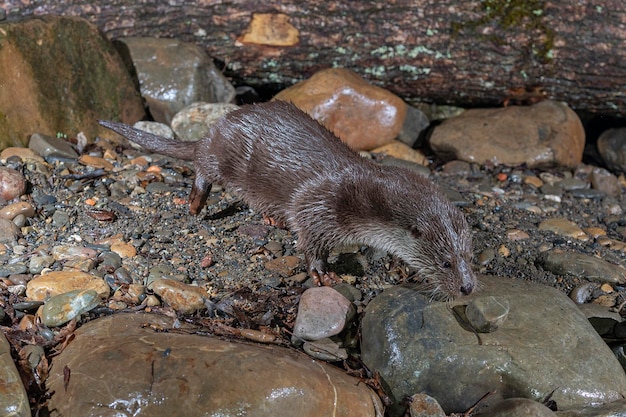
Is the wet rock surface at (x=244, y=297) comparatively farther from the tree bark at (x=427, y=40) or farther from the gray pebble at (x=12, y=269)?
the tree bark at (x=427, y=40)

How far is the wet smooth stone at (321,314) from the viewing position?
303cm

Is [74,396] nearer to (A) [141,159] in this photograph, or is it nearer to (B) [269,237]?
(B) [269,237]

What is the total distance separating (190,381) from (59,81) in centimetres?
301

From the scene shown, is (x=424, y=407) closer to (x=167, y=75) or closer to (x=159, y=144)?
(x=159, y=144)

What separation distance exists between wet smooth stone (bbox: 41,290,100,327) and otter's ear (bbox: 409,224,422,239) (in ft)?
4.78

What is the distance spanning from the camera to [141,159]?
466 cm

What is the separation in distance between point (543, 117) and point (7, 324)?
4.03 meters

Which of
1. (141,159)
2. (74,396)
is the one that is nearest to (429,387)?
(74,396)

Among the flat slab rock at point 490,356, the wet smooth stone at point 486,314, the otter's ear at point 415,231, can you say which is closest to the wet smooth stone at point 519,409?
the flat slab rock at point 490,356

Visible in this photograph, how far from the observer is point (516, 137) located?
5.20m

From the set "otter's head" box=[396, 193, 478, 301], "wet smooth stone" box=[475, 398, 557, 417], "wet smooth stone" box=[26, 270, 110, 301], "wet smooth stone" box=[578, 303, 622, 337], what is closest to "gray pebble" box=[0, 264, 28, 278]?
"wet smooth stone" box=[26, 270, 110, 301]

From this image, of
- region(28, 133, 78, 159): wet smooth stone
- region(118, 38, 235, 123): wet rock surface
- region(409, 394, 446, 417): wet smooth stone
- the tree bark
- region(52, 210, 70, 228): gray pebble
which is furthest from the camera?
region(118, 38, 235, 123): wet rock surface

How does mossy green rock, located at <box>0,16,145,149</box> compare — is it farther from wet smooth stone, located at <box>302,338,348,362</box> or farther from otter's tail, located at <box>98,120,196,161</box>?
wet smooth stone, located at <box>302,338,348,362</box>

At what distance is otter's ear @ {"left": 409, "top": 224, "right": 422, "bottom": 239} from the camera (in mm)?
3203
